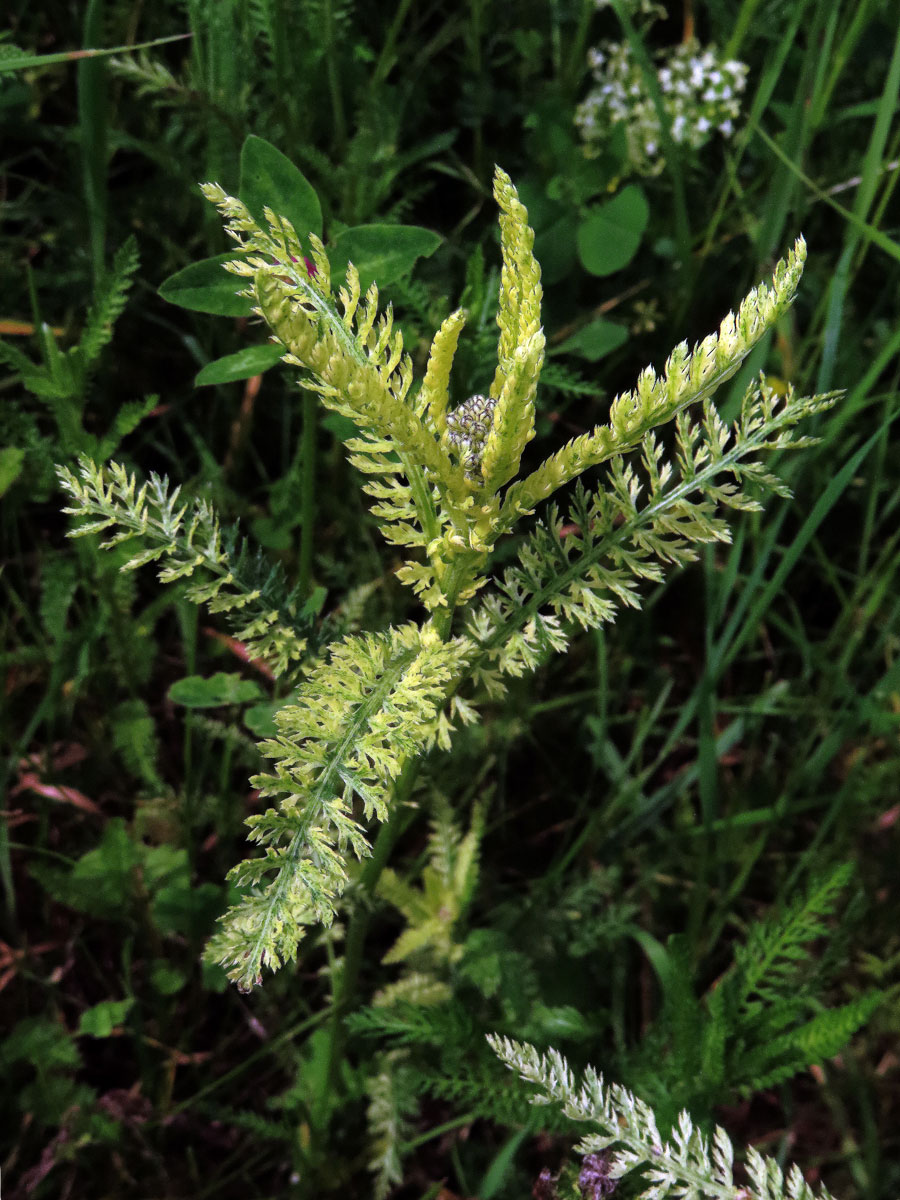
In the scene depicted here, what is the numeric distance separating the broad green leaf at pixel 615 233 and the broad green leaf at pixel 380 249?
2.71 feet

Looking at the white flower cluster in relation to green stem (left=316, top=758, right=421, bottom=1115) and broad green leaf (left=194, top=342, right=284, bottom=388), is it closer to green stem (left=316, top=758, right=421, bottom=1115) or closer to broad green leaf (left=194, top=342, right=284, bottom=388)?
broad green leaf (left=194, top=342, right=284, bottom=388)

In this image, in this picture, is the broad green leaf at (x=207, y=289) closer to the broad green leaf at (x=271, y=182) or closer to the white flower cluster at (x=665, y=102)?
the broad green leaf at (x=271, y=182)

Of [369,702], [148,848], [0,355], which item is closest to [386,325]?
[369,702]

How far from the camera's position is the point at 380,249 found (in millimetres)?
1713

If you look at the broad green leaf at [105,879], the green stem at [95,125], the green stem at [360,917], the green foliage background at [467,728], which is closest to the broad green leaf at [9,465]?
the green foliage background at [467,728]

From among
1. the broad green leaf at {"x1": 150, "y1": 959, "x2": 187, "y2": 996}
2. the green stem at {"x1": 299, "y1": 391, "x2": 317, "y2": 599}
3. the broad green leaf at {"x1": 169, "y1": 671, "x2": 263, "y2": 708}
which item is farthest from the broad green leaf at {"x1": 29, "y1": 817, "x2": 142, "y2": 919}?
the green stem at {"x1": 299, "y1": 391, "x2": 317, "y2": 599}

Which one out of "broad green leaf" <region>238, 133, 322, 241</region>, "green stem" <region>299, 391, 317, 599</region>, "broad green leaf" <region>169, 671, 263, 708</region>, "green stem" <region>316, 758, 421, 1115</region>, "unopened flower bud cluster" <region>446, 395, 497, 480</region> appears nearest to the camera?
"unopened flower bud cluster" <region>446, 395, 497, 480</region>

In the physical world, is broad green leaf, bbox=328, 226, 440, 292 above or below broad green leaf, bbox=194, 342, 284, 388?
above

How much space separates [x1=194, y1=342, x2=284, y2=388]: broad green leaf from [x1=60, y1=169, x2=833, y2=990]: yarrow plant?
0.43 metres

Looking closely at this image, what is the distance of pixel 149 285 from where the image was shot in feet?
7.79

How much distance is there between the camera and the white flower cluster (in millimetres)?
2414

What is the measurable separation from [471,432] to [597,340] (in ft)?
4.32

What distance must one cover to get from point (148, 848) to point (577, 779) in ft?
3.36

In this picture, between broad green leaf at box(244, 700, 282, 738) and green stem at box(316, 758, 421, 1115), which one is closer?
green stem at box(316, 758, 421, 1115)
